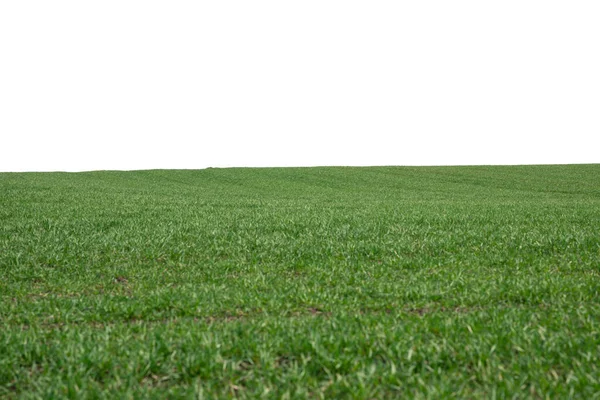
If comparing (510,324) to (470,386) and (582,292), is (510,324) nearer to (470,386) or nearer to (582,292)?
(470,386)

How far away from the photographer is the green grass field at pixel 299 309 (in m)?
4.46

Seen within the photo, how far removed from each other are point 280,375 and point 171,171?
59456 mm

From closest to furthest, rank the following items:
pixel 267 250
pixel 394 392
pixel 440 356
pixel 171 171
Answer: pixel 394 392
pixel 440 356
pixel 267 250
pixel 171 171

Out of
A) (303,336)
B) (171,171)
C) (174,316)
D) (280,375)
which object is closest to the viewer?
(280,375)

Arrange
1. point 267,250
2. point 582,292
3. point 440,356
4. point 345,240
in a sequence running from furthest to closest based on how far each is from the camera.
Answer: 1. point 345,240
2. point 267,250
3. point 582,292
4. point 440,356

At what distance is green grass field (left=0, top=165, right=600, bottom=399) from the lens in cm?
446

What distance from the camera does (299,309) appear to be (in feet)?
22.9

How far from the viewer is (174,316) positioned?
6.77m

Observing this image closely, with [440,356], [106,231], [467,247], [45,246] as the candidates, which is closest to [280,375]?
[440,356]

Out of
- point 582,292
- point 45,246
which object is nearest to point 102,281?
point 45,246

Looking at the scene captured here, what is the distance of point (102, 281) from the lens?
888cm

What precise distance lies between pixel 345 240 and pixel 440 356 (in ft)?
25.9

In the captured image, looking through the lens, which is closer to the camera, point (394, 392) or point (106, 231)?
point (394, 392)

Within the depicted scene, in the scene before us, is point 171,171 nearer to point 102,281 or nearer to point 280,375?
point 102,281
